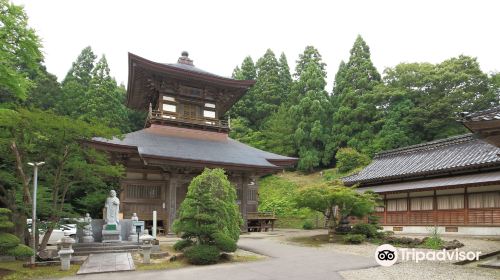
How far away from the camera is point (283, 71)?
170 feet

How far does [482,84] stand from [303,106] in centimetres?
1724

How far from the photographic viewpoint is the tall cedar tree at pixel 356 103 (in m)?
38.8

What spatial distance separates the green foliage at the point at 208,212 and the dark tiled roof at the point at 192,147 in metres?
6.59

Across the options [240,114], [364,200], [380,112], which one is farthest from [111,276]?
[240,114]

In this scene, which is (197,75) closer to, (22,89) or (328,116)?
(22,89)

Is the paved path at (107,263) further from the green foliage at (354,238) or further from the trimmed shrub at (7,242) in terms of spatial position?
the green foliage at (354,238)

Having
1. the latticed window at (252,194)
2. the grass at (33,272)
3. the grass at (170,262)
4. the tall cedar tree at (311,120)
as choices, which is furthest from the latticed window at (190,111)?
the tall cedar tree at (311,120)

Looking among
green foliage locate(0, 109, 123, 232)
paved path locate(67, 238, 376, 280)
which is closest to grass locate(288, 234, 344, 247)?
paved path locate(67, 238, 376, 280)

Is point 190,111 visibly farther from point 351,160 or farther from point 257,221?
point 351,160

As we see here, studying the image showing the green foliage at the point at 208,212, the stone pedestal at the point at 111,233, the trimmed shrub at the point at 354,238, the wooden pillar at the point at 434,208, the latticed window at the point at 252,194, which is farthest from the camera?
the latticed window at the point at 252,194

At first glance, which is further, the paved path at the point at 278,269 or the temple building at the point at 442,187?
the temple building at the point at 442,187

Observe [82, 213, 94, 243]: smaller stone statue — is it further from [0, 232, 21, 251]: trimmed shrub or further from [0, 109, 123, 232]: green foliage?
[0, 232, 21, 251]: trimmed shrub

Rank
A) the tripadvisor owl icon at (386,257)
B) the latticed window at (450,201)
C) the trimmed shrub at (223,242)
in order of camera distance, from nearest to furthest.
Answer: the tripadvisor owl icon at (386,257), the trimmed shrub at (223,242), the latticed window at (450,201)

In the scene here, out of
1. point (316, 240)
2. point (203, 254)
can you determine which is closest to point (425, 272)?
point (203, 254)
